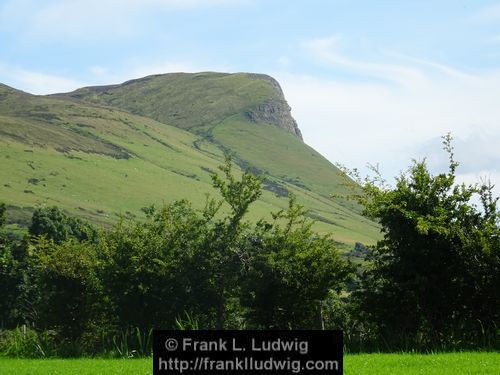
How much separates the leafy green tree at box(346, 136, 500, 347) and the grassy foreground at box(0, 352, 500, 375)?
434 centimetres

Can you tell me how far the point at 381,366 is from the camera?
1792cm

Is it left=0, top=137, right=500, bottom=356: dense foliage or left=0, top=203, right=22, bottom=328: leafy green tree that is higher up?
left=0, top=137, right=500, bottom=356: dense foliage

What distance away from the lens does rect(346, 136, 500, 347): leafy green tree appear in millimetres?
25062

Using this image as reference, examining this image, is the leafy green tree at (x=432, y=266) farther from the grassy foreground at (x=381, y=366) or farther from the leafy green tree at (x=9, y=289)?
the leafy green tree at (x=9, y=289)

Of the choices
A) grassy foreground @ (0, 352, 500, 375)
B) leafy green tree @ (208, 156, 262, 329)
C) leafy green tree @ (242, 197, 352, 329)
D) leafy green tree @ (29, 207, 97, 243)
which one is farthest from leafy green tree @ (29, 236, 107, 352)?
leafy green tree @ (29, 207, 97, 243)

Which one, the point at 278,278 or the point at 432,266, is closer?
the point at 432,266

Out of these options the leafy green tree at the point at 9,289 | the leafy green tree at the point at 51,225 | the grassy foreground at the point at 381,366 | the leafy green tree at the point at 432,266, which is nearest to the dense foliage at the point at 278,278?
the leafy green tree at the point at 432,266

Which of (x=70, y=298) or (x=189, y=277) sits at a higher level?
(x=189, y=277)

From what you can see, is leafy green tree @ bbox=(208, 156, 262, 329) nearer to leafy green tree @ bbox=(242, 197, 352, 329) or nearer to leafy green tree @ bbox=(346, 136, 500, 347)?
leafy green tree @ bbox=(242, 197, 352, 329)

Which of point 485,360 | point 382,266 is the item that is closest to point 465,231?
point 382,266

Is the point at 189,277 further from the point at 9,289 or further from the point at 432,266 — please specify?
the point at 9,289

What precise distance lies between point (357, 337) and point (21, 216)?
505 ft

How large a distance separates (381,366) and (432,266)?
894 cm

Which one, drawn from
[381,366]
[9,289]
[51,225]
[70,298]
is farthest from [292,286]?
[51,225]
